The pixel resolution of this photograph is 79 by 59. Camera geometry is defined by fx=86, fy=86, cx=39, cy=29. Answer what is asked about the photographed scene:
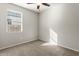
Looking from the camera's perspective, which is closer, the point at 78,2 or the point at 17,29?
the point at 78,2

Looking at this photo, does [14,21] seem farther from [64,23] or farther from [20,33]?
[64,23]

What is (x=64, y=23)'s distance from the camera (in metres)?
1.62

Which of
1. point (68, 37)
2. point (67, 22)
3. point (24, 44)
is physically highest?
point (67, 22)

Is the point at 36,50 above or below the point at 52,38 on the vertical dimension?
below

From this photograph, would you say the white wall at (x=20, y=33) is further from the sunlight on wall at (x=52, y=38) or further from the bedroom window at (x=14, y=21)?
the sunlight on wall at (x=52, y=38)

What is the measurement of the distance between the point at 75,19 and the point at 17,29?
3.61ft

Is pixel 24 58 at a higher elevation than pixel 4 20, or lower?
lower

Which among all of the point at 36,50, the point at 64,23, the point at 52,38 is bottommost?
the point at 36,50

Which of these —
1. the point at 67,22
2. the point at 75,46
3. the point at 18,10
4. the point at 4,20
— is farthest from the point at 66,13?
the point at 4,20

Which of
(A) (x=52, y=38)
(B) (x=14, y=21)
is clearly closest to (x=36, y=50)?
(A) (x=52, y=38)

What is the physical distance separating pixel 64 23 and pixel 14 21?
0.94 meters

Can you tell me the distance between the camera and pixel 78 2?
1.52m

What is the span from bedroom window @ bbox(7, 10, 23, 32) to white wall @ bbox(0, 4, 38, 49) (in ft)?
0.20

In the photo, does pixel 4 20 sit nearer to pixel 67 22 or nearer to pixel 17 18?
pixel 17 18
